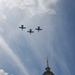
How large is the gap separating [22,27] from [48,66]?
26.4m

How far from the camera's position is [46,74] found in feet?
441

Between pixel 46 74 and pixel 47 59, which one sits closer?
pixel 46 74

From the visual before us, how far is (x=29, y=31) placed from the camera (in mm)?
135625

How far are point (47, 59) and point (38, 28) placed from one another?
2113 cm

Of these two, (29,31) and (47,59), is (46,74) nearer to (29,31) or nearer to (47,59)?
(47,59)

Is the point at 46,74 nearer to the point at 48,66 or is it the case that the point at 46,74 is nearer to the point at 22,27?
the point at 48,66

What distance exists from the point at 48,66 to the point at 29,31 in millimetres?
22806

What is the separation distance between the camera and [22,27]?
136m

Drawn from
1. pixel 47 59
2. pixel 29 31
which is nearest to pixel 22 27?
pixel 29 31

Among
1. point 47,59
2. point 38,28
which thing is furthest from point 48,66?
point 38,28

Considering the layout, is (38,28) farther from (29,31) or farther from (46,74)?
(46,74)

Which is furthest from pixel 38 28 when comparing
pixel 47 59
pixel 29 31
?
pixel 47 59

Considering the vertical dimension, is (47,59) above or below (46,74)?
above

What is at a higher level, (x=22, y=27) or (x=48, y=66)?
(x=22, y=27)
